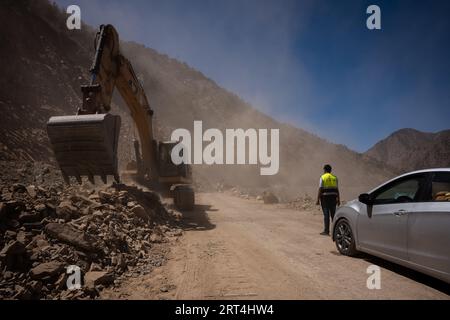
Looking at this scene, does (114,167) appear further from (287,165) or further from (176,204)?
A: (287,165)

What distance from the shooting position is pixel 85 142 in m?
6.95

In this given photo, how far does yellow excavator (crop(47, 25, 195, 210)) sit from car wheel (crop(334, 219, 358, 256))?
5549 millimetres

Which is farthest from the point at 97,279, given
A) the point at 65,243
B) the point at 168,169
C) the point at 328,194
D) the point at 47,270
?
the point at 168,169

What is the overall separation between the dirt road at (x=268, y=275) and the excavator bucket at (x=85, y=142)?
9.35ft

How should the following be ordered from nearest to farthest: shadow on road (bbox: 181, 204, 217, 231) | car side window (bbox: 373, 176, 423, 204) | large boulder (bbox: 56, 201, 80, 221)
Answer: car side window (bbox: 373, 176, 423, 204), large boulder (bbox: 56, 201, 80, 221), shadow on road (bbox: 181, 204, 217, 231)

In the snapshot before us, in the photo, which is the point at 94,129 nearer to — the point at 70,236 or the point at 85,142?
the point at 85,142

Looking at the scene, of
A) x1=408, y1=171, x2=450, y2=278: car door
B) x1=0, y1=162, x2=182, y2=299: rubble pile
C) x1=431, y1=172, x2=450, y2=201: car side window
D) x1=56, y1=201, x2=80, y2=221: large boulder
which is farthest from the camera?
x1=56, y1=201, x2=80, y2=221: large boulder

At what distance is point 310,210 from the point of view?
1387cm

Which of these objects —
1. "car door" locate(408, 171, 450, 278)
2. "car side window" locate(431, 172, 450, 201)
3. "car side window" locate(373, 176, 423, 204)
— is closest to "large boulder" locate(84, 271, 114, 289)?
"car door" locate(408, 171, 450, 278)

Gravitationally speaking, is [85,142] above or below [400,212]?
above

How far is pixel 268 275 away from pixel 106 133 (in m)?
4.93

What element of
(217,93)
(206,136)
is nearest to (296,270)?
(206,136)

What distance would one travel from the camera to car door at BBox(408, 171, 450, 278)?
3.79 metres

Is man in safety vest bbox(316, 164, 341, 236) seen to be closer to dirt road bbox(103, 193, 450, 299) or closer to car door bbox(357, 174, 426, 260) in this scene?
dirt road bbox(103, 193, 450, 299)
